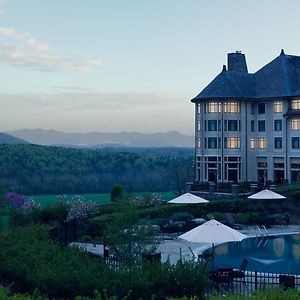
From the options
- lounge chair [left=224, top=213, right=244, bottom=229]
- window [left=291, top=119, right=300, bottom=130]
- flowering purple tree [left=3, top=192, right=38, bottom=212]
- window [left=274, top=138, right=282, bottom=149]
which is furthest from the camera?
window [left=274, top=138, right=282, bottom=149]

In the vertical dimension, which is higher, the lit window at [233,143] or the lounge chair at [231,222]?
the lit window at [233,143]

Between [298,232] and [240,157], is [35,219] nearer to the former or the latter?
[298,232]

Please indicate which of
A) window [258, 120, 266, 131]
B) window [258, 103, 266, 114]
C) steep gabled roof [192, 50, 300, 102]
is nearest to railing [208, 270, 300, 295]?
steep gabled roof [192, 50, 300, 102]

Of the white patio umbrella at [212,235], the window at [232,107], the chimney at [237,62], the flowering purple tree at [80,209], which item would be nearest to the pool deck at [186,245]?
the white patio umbrella at [212,235]

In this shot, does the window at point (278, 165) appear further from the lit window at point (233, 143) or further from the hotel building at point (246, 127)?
the lit window at point (233, 143)

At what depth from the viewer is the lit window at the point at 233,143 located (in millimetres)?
54188

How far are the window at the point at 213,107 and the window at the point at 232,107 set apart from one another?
0.67 metres

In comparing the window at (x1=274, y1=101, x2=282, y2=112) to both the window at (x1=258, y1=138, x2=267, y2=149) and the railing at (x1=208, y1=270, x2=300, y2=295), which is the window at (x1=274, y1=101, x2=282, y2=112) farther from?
the railing at (x1=208, y1=270, x2=300, y2=295)

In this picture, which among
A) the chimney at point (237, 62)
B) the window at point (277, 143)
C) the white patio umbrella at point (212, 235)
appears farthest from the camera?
the chimney at point (237, 62)

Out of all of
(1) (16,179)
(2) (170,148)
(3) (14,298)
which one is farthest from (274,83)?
(2) (170,148)

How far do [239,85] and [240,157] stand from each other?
7.10 m

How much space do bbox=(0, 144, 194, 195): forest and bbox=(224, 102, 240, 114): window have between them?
1538 cm

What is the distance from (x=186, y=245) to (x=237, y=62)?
35.6m

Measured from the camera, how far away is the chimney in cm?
5869
